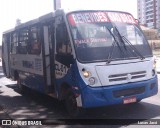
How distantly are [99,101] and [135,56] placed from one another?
1499 millimetres

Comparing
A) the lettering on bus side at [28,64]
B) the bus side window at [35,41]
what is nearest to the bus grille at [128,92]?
the bus side window at [35,41]

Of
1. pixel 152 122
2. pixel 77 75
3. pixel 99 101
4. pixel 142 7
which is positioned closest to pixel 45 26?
pixel 77 75

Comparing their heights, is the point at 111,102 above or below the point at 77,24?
below

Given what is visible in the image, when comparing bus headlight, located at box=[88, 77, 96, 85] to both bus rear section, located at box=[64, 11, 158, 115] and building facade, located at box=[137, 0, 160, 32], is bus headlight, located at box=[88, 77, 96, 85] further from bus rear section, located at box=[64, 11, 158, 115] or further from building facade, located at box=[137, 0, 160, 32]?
building facade, located at box=[137, 0, 160, 32]

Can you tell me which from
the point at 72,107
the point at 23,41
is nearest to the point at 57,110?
the point at 72,107

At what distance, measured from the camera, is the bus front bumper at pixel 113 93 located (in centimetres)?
724

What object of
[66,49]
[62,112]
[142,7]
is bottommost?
[62,112]

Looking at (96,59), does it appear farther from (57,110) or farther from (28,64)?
(28,64)

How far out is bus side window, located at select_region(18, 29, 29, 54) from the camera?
448 inches

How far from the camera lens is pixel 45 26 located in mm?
9117

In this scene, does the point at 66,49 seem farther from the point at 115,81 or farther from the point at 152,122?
the point at 152,122

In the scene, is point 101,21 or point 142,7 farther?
point 142,7

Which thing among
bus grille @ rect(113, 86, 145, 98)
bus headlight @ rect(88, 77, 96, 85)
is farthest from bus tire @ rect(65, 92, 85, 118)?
bus grille @ rect(113, 86, 145, 98)

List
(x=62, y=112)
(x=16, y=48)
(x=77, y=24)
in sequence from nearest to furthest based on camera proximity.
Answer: (x=77, y=24) → (x=62, y=112) → (x=16, y=48)
